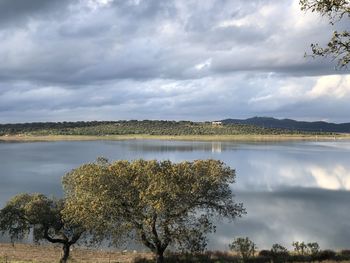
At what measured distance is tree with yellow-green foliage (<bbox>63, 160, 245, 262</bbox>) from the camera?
3428cm

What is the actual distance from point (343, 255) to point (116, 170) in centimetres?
1801

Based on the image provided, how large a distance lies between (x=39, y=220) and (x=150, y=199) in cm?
1094

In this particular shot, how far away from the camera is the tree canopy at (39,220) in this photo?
38.9 m

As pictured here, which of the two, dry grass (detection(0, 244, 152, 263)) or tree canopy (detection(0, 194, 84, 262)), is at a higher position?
tree canopy (detection(0, 194, 84, 262))

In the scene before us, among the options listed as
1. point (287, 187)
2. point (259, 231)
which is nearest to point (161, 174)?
point (259, 231)

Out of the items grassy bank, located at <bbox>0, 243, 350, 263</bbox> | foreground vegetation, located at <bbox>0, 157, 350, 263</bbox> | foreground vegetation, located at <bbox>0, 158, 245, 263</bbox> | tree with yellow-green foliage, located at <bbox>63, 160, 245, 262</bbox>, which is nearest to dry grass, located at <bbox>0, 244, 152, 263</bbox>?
grassy bank, located at <bbox>0, 243, 350, 263</bbox>

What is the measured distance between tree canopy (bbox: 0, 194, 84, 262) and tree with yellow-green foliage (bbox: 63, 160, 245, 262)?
145 inches

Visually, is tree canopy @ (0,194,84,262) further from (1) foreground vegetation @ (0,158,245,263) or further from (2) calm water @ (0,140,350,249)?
(2) calm water @ (0,140,350,249)

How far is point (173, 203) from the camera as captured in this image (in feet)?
111

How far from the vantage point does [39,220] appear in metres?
38.8

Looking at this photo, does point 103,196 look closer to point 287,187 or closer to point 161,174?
point 161,174

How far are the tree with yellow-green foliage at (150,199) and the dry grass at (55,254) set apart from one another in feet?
18.6

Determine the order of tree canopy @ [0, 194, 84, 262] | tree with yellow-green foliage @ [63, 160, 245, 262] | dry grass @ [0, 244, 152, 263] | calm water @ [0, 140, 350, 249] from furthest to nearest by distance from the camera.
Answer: calm water @ [0, 140, 350, 249]
dry grass @ [0, 244, 152, 263]
tree canopy @ [0, 194, 84, 262]
tree with yellow-green foliage @ [63, 160, 245, 262]

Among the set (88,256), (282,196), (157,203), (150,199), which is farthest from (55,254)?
(282,196)
